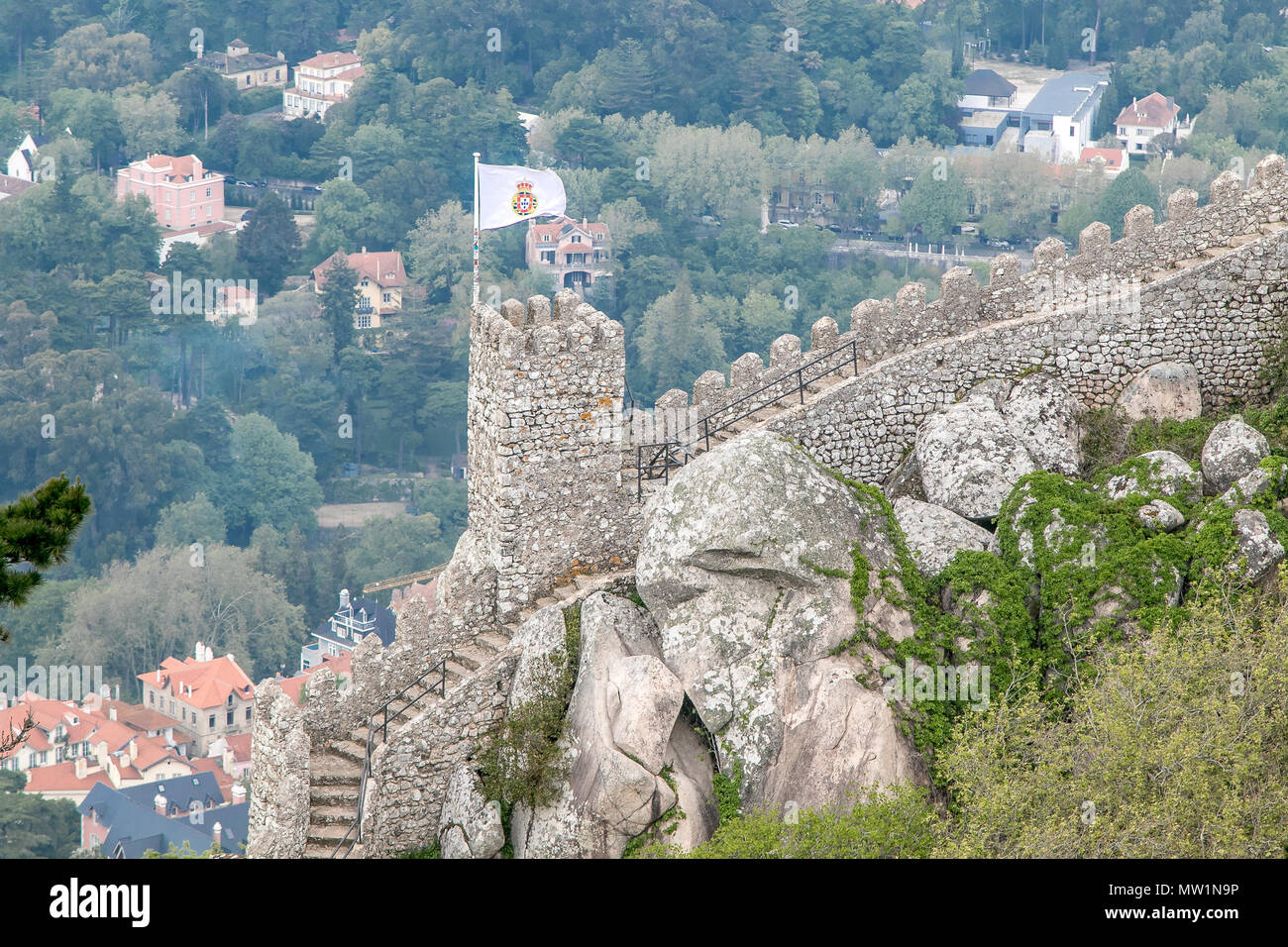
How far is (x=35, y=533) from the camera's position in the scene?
1597 cm

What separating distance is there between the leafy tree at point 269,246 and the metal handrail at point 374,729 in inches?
4285

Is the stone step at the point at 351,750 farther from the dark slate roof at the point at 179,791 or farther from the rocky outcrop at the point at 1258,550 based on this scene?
the dark slate roof at the point at 179,791

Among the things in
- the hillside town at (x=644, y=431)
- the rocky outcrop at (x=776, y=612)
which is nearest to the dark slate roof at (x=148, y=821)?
the hillside town at (x=644, y=431)

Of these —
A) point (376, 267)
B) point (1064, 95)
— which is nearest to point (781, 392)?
point (376, 267)

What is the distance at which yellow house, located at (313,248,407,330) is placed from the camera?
406ft

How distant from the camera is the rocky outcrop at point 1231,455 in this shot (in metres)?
23.0

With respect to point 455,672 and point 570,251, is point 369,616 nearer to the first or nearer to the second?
point 570,251

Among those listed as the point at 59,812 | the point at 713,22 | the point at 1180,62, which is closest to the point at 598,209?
the point at 713,22

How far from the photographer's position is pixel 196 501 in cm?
10688

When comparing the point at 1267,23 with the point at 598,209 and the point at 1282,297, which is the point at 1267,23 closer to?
the point at 598,209

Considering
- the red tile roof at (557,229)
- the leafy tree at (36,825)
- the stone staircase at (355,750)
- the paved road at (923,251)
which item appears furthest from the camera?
the red tile roof at (557,229)

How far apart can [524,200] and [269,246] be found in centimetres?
10437

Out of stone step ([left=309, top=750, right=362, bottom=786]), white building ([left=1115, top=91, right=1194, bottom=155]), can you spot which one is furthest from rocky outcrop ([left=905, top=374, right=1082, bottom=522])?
white building ([left=1115, top=91, right=1194, bottom=155])

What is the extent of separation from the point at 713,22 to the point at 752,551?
128 meters
